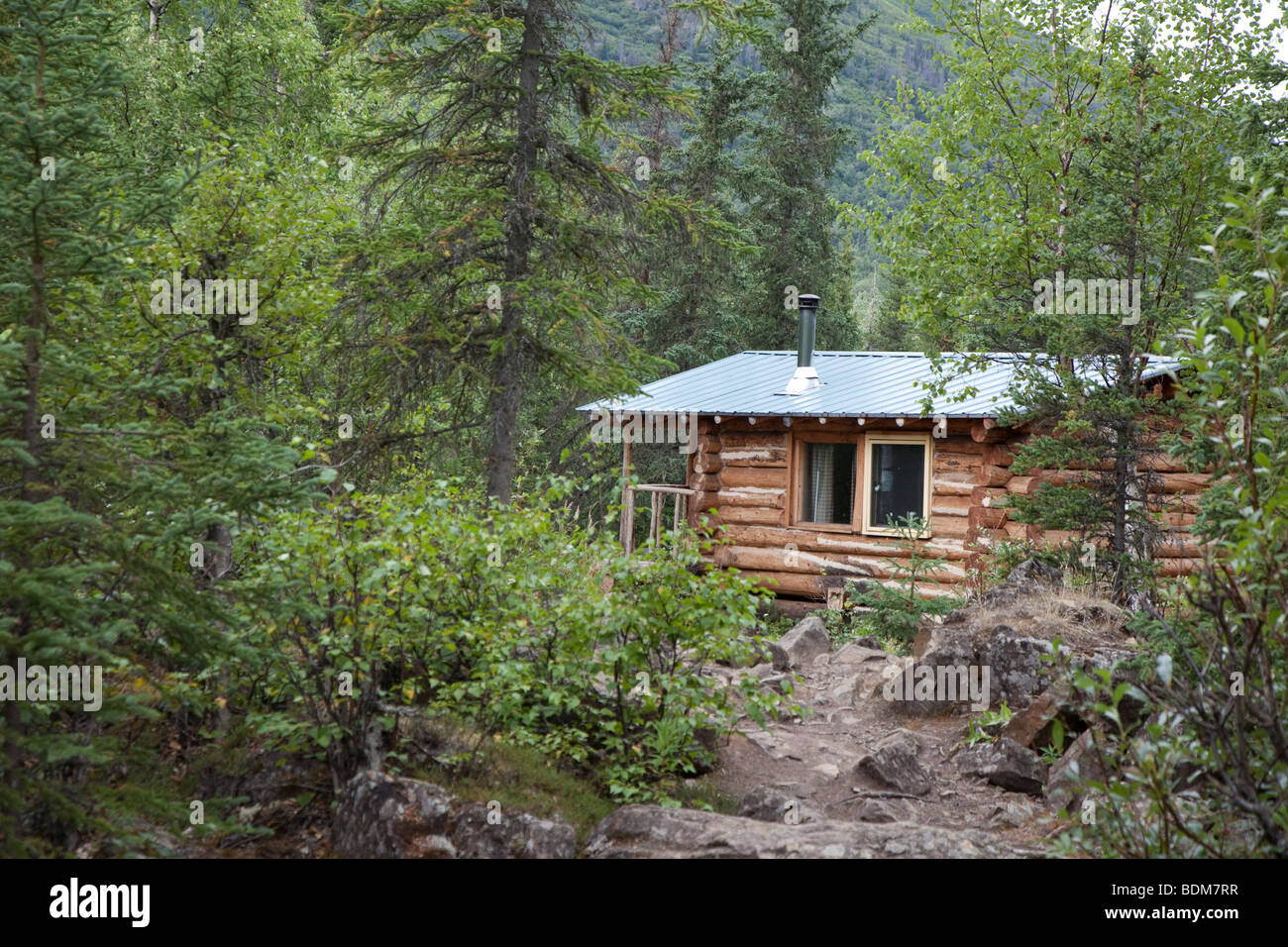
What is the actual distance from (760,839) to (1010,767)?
10.1 feet

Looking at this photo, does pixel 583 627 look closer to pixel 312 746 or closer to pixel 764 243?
pixel 312 746

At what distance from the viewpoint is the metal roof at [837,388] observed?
14273mm

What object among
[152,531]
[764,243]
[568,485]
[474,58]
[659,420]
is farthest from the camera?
[764,243]

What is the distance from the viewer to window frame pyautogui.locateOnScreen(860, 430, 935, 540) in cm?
1520

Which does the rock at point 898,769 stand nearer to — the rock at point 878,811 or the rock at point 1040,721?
the rock at point 878,811

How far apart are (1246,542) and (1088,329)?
8.30 meters

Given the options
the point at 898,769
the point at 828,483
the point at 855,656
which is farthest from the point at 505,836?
the point at 828,483

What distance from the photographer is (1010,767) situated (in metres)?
7.07

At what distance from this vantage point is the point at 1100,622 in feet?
29.6

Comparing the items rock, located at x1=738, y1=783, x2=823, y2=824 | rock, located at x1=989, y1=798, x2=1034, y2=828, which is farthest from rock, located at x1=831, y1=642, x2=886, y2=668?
rock, located at x1=738, y1=783, x2=823, y2=824

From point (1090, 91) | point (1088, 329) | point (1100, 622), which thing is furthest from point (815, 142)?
point (1100, 622)

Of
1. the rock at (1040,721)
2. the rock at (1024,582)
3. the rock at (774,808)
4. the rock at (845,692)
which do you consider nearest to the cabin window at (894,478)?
the rock at (1024,582)

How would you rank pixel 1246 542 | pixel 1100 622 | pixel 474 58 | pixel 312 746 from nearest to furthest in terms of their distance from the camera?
1. pixel 1246 542
2. pixel 312 746
3. pixel 1100 622
4. pixel 474 58

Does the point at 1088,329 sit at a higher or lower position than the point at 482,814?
higher
